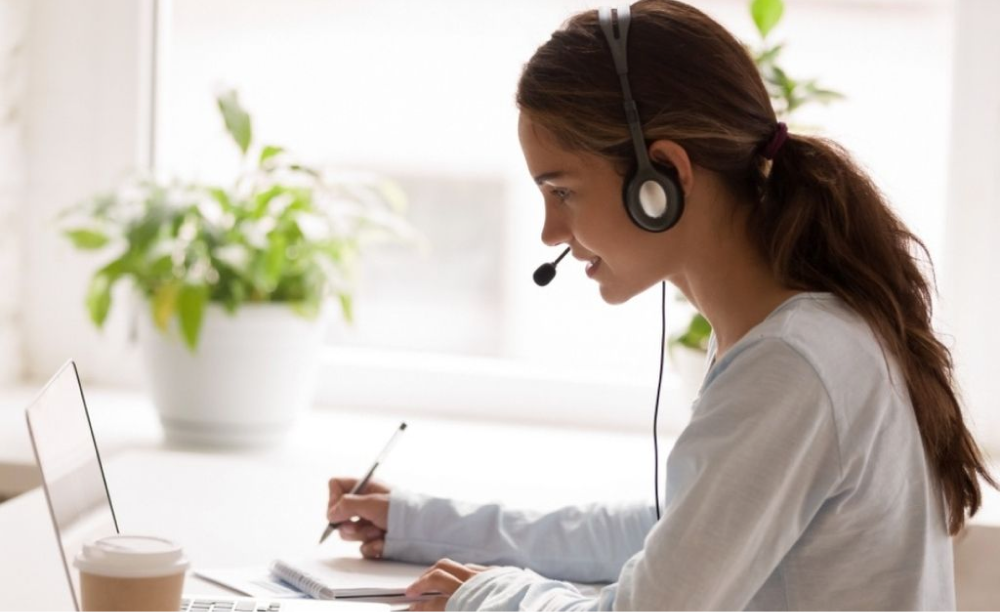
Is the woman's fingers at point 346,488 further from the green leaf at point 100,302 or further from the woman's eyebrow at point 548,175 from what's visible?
the green leaf at point 100,302

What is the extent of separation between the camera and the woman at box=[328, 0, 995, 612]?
103 centimetres

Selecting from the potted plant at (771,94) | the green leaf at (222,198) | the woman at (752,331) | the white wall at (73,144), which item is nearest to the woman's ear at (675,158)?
the woman at (752,331)

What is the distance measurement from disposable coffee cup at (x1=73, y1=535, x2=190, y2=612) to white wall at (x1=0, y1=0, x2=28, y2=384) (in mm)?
1591

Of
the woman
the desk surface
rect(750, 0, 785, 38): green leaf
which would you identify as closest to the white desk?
the desk surface

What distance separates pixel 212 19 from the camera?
8.24 feet

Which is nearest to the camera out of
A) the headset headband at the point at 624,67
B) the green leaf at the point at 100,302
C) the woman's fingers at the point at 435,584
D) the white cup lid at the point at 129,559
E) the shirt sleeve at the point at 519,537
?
the white cup lid at the point at 129,559

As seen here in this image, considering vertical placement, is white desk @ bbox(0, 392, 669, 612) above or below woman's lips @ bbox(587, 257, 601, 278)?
below

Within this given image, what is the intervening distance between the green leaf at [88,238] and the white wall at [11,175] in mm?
277

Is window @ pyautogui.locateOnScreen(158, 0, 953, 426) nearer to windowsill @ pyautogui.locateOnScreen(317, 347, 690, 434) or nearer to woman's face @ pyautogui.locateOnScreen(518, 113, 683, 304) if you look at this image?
windowsill @ pyautogui.locateOnScreen(317, 347, 690, 434)

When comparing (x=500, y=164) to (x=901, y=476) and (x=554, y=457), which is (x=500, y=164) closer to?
(x=554, y=457)

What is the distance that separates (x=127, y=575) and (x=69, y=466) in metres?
0.20

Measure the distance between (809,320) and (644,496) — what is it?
0.82 metres

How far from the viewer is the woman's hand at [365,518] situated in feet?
4.70

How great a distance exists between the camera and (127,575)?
970 millimetres
